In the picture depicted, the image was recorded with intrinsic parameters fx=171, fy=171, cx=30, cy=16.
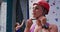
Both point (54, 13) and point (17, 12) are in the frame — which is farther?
point (17, 12)

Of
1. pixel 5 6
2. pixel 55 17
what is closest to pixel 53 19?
pixel 55 17

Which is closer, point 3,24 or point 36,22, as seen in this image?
point 36,22

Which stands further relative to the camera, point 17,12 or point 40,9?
point 17,12

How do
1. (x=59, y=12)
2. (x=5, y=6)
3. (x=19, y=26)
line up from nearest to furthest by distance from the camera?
(x=59, y=12) < (x=19, y=26) < (x=5, y=6)

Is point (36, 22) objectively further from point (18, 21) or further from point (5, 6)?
point (5, 6)

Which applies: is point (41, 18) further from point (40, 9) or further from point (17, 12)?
point (17, 12)

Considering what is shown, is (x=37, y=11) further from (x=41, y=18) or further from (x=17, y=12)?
(x=17, y=12)

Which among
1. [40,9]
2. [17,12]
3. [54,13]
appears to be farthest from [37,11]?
[17,12]

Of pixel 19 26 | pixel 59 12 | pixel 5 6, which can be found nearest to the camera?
pixel 59 12

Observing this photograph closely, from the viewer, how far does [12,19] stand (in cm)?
175

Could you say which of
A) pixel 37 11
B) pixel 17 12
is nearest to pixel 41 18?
pixel 37 11

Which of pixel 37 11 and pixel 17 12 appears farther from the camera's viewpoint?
pixel 17 12

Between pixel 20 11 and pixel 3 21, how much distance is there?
0.93ft

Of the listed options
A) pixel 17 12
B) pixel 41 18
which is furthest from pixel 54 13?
pixel 17 12
